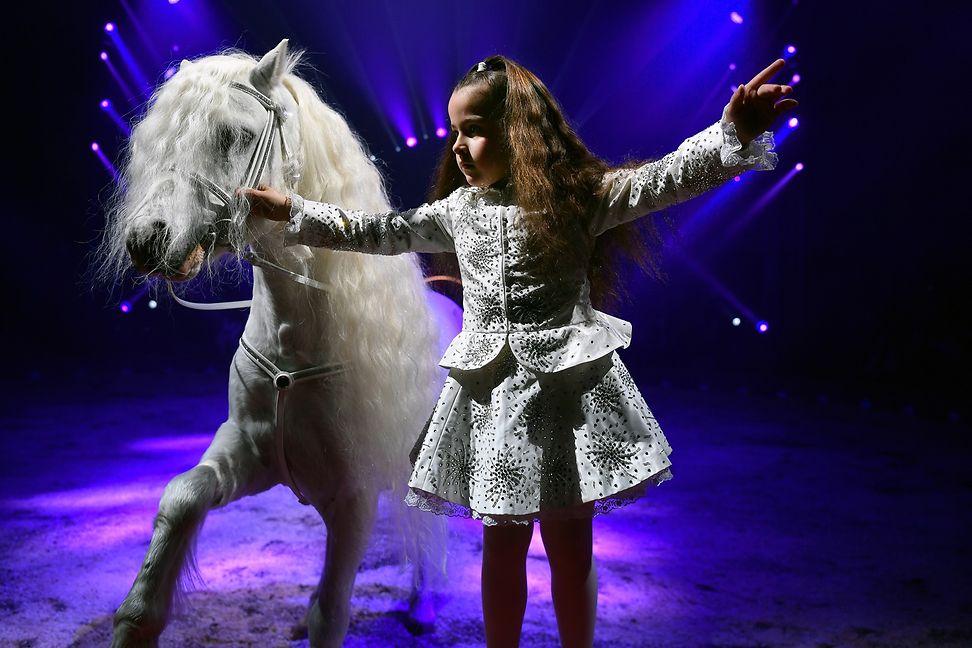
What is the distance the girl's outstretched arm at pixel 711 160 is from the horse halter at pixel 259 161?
546 mm

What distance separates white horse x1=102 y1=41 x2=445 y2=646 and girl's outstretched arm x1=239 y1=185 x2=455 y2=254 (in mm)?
52

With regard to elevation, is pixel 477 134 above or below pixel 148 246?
above

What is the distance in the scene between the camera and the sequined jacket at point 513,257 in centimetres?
123

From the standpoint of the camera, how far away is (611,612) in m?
1.97

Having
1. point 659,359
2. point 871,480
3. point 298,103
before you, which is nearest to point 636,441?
point 298,103

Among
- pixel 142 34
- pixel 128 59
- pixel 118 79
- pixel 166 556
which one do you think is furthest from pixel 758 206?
pixel 166 556

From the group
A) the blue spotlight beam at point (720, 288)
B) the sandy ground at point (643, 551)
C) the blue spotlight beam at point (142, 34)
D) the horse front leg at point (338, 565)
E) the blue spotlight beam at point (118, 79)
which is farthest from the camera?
the blue spotlight beam at point (720, 288)

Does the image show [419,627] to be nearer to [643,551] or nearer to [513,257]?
[643,551]

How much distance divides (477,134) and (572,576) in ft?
2.54

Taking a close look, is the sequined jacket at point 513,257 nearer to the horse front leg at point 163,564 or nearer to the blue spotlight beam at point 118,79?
the horse front leg at point 163,564

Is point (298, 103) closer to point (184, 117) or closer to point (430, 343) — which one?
point (184, 117)

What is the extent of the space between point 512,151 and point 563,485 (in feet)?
1.79

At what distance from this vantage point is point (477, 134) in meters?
1.29

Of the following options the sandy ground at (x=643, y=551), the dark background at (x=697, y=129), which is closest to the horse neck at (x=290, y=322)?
the sandy ground at (x=643, y=551)
